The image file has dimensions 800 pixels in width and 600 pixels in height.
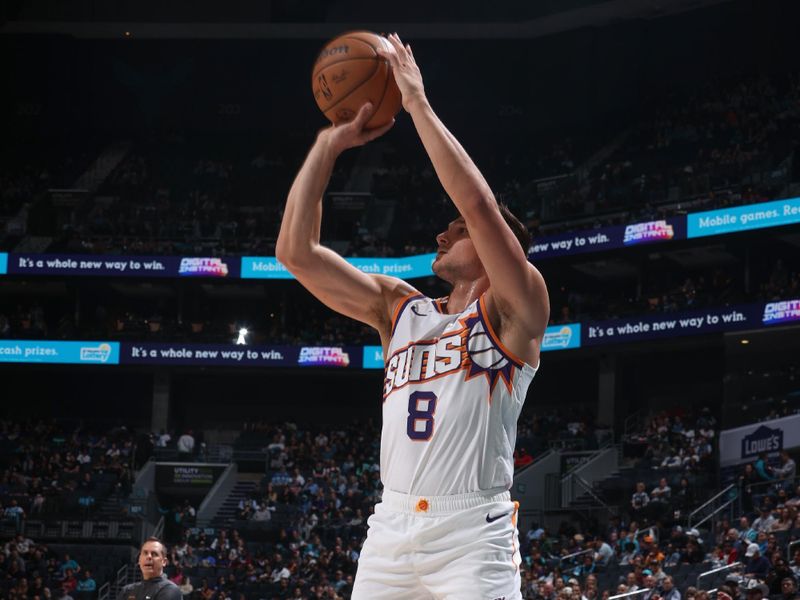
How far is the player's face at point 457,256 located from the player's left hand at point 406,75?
495mm

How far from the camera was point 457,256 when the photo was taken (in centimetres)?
423

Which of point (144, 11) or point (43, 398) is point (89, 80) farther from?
point (43, 398)

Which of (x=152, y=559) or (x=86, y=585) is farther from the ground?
(x=86, y=585)

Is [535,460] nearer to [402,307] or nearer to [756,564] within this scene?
[756,564]

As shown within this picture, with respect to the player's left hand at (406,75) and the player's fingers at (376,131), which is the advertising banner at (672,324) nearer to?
the player's fingers at (376,131)

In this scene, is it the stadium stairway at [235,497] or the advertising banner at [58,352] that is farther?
the advertising banner at [58,352]

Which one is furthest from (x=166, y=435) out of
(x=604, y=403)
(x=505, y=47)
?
(x=505, y=47)

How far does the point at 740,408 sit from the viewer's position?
2894 centimetres

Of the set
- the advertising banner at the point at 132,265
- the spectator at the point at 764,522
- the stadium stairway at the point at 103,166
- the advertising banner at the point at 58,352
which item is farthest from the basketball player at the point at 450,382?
the stadium stairway at the point at 103,166

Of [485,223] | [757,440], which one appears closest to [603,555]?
[757,440]

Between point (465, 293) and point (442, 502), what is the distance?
0.76m

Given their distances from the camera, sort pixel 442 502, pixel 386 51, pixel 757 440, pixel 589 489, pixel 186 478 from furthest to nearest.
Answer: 1. pixel 186 478
2. pixel 589 489
3. pixel 757 440
4. pixel 386 51
5. pixel 442 502

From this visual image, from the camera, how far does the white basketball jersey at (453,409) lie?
400 centimetres

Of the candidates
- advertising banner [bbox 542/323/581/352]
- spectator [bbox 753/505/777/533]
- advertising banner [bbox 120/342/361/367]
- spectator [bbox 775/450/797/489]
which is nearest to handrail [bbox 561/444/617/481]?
advertising banner [bbox 542/323/581/352]
